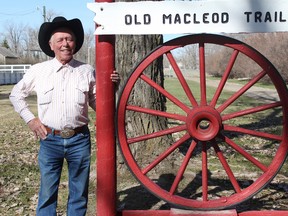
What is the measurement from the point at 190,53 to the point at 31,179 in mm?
70966

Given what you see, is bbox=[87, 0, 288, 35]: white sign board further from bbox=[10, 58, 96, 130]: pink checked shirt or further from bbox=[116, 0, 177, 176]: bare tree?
bbox=[116, 0, 177, 176]: bare tree

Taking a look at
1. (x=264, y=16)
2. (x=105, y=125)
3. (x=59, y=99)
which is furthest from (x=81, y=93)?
(x=264, y=16)

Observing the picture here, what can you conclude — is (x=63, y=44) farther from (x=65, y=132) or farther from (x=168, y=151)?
Answer: (x=168, y=151)

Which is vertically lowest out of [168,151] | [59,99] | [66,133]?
[168,151]

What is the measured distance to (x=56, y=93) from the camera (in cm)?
290

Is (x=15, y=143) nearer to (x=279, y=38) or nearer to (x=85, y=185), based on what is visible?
(x=85, y=185)

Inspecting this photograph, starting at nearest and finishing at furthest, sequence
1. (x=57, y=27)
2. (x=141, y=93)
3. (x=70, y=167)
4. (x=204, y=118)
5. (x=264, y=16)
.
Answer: (x=264, y=16), (x=204, y=118), (x=57, y=27), (x=70, y=167), (x=141, y=93)

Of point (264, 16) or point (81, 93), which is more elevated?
point (264, 16)

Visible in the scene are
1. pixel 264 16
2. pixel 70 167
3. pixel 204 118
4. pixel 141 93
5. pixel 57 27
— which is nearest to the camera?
pixel 264 16

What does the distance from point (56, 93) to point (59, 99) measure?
0.05 meters

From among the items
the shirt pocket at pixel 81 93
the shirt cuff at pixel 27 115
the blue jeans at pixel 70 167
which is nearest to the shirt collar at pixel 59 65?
the shirt pocket at pixel 81 93

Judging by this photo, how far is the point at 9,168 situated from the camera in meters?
5.35

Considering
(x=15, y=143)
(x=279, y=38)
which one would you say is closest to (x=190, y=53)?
(x=279, y=38)

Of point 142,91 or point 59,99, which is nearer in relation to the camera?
point 59,99
